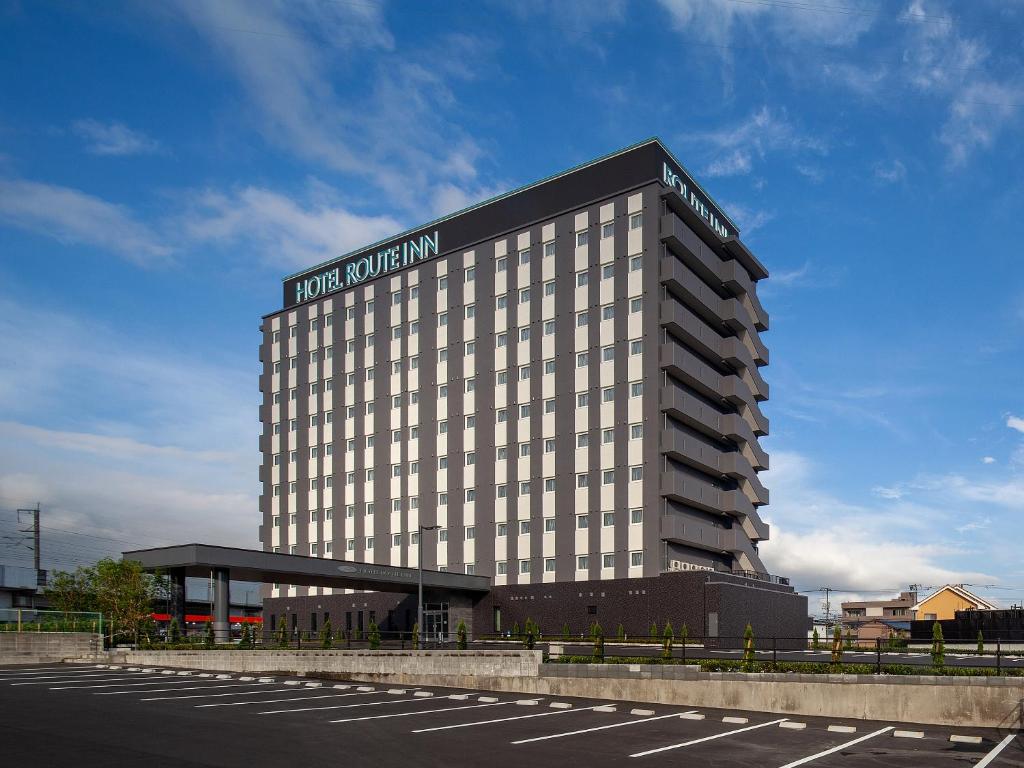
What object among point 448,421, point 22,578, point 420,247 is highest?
point 420,247

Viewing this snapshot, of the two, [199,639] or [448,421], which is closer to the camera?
[199,639]

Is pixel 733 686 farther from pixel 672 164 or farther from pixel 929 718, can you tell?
pixel 672 164

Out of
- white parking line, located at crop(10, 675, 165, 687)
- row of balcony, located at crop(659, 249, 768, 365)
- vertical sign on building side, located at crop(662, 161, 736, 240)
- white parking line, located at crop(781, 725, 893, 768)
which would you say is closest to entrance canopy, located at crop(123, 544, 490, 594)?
white parking line, located at crop(10, 675, 165, 687)

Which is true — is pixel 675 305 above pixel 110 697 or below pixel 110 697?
above

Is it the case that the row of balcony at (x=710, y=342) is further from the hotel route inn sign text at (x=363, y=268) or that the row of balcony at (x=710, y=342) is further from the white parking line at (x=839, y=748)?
the white parking line at (x=839, y=748)

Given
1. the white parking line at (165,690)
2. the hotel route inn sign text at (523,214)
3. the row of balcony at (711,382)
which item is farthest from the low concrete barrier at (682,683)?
the hotel route inn sign text at (523,214)

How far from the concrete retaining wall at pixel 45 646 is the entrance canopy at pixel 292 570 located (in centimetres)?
632

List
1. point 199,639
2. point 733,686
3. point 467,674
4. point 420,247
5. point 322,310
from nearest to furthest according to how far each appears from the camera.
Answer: point 733,686 → point 467,674 → point 199,639 → point 420,247 → point 322,310

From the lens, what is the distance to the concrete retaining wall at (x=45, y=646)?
44.2 meters

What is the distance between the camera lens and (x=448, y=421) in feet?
247

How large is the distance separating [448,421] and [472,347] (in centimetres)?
601

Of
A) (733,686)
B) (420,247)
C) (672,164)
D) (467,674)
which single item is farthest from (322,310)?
(733,686)

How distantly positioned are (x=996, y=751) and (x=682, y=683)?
10.4m

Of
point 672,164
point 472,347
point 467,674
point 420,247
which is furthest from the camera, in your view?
point 420,247
